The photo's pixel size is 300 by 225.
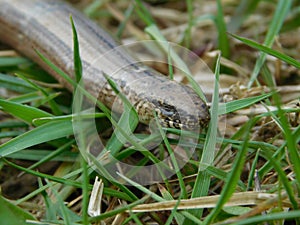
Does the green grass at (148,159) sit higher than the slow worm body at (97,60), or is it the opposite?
the slow worm body at (97,60)

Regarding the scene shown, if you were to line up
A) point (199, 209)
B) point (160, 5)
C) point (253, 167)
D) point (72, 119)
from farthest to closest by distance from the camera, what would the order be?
point (160, 5) < point (72, 119) < point (253, 167) < point (199, 209)

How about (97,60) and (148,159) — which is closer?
(148,159)

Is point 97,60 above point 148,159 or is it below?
above

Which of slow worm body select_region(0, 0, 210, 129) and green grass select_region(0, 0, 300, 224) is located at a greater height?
slow worm body select_region(0, 0, 210, 129)

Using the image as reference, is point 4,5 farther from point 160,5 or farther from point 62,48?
point 160,5

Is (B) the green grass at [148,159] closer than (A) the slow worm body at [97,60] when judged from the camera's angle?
Yes

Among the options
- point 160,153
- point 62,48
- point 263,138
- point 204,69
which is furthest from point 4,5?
point 263,138

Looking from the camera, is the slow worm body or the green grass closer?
the green grass

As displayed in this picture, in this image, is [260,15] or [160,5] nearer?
[260,15]
